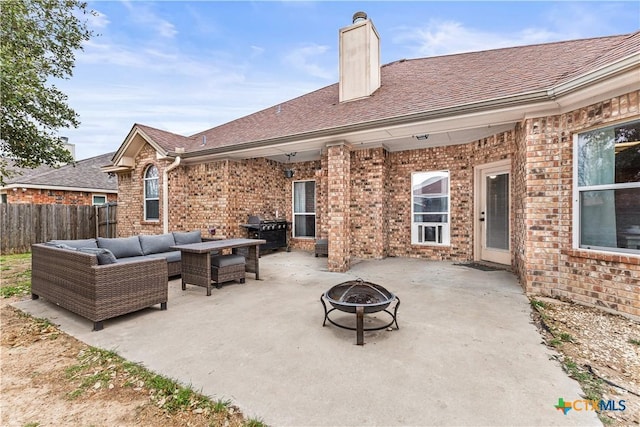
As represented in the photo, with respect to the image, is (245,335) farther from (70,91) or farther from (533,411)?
(70,91)

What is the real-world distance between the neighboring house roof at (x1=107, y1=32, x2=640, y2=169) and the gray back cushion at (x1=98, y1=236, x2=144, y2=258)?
10.9 feet

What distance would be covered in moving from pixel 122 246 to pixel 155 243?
63 centimetres

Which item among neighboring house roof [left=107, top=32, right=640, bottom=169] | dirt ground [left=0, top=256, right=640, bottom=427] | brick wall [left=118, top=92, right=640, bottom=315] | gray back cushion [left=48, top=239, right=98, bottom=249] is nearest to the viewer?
dirt ground [left=0, top=256, right=640, bottom=427]

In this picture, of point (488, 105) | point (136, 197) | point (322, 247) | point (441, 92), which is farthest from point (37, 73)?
point (488, 105)

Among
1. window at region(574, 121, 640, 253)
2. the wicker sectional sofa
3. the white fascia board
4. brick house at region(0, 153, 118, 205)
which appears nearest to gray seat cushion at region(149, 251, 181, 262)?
the wicker sectional sofa

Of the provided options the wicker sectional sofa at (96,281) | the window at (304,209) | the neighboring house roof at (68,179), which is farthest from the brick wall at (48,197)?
the window at (304,209)

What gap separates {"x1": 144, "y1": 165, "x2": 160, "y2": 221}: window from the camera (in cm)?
944

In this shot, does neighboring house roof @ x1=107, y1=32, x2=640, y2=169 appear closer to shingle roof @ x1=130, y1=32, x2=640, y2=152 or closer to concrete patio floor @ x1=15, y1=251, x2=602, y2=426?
shingle roof @ x1=130, y1=32, x2=640, y2=152

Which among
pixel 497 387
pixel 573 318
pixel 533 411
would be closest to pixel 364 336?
pixel 497 387

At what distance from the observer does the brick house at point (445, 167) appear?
12.2 ft

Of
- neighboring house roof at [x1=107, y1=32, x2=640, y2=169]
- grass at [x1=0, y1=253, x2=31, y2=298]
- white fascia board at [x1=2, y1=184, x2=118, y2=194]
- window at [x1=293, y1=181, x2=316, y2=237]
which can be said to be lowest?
grass at [x1=0, y1=253, x2=31, y2=298]

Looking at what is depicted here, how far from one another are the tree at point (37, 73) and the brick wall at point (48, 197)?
7.76 m

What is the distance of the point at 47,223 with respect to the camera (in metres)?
10.2

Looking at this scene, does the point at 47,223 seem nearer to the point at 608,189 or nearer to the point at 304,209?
the point at 304,209
